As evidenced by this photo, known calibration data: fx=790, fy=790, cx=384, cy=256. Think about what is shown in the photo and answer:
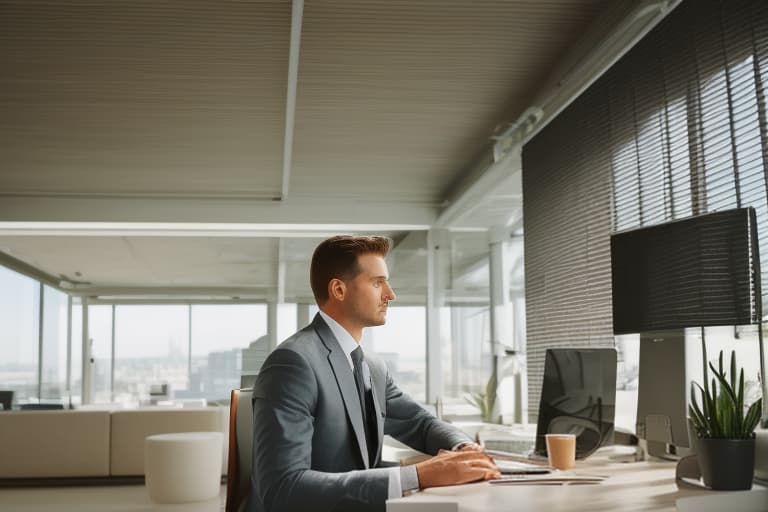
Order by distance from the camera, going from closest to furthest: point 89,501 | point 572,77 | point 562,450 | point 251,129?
1. point 562,450
2. point 572,77
3. point 89,501
4. point 251,129

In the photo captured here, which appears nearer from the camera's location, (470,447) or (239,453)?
(470,447)

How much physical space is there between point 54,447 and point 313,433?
5560 millimetres

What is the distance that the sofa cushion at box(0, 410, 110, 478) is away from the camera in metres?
6.61

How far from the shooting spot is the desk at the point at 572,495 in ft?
5.15

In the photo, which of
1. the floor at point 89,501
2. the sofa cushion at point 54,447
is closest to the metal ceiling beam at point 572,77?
the floor at point 89,501

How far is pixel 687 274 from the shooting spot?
2143 millimetres

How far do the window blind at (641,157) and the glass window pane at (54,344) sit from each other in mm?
6428

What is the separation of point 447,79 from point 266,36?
131cm

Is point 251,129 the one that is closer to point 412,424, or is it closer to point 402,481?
point 412,424

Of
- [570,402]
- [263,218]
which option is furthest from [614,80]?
[263,218]

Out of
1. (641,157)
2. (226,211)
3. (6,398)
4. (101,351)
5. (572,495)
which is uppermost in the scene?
(226,211)

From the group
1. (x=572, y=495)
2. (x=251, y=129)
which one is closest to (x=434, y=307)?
(x=251, y=129)

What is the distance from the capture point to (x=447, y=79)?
17.3ft

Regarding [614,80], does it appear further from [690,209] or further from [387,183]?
[387,183]
